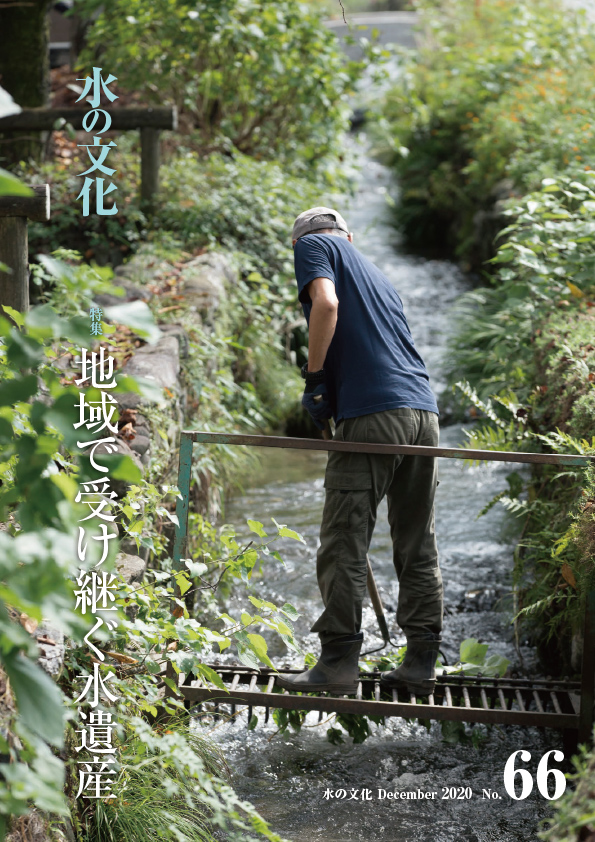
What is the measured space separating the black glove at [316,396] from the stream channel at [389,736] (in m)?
1.39

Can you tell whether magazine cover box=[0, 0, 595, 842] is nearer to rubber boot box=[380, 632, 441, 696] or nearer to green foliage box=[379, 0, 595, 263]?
rubber boot box=[380, 632, 441, 696]

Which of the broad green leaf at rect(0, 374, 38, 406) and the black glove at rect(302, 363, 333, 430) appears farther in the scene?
the black glove at rect(302, 363, 333, 430)

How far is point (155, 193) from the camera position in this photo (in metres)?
7.42

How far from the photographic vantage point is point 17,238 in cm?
371

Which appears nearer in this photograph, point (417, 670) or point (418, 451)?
point (418, 451)

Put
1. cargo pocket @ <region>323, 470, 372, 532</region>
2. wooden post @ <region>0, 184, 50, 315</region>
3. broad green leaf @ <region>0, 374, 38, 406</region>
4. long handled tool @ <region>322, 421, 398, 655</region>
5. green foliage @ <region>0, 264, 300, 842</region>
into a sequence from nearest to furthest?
green foliage @ <region>0, 264, 300, 842</region> → broad green leaf @ <region>0, 374, 38, 406</region> → cargo pocket @ <region>323, 470, 372, 532</region> → wooden post @ <region>0, 184, 50, 315</region> → long handled tool @ <region>322, 421, 398, 655</region>

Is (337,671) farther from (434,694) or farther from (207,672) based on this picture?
(207,672)

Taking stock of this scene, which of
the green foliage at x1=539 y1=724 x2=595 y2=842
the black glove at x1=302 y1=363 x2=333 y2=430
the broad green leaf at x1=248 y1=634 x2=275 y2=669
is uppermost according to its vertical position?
the black glove at x1=302 y1=363 x2=333 y2=430

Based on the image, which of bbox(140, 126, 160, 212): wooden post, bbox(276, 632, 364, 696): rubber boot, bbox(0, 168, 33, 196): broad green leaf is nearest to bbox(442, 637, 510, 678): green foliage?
bbox(276, 632, 364, 696): rubber boot

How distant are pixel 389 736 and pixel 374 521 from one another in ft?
3.61

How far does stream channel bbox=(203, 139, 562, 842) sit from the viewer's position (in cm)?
325

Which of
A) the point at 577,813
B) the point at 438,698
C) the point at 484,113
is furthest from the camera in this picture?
the point at 484,113

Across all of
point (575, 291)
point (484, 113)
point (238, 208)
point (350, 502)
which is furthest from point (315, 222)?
point (484, 113)

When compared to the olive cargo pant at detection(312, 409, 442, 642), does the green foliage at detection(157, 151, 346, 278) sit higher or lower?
higher
